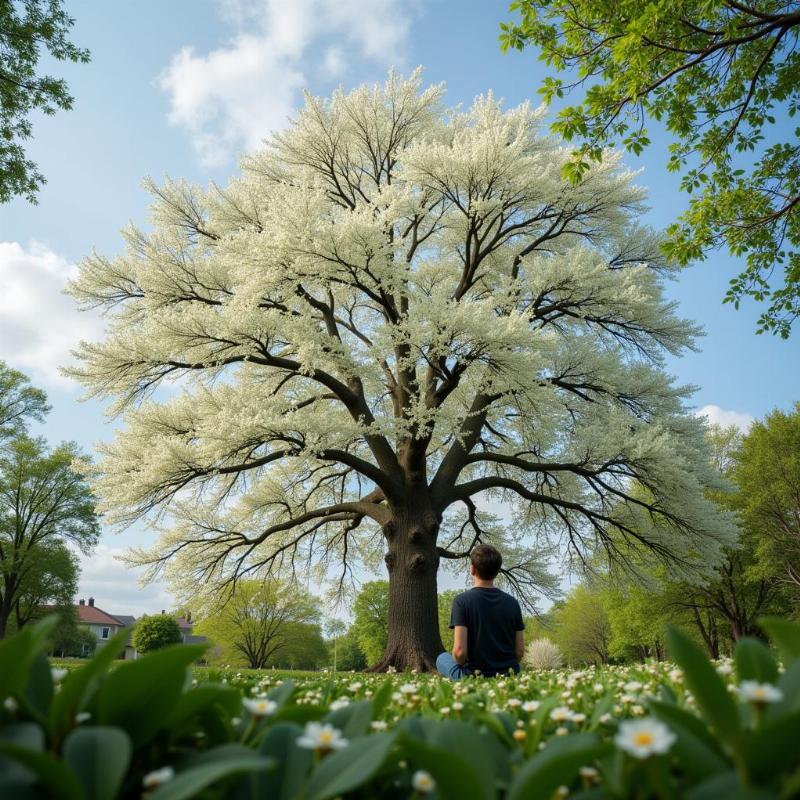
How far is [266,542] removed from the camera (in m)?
15.6

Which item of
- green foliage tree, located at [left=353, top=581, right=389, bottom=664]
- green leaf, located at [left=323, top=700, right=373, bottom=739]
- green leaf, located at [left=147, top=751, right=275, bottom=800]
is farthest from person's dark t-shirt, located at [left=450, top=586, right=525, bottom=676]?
green foliage tree, located at [left=353, top=581, right=389, bottom=664]

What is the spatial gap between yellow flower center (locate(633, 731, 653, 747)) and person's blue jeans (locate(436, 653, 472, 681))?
4834 mm

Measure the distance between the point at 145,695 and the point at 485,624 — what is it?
185 inches

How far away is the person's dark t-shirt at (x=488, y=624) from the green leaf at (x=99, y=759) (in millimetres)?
4617

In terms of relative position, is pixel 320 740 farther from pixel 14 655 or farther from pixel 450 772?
pixel 14 655

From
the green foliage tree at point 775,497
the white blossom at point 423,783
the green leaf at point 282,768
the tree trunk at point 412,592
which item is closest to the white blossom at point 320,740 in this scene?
the green leaf at point 282,768

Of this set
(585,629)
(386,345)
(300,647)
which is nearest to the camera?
(386,345)

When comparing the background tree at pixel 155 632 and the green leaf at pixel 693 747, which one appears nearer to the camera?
the green leaf at pixel 693 747

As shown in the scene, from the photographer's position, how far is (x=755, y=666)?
4.42 feet

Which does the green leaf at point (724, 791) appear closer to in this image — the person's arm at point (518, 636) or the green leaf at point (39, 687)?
the green leaf at point (39, 687)

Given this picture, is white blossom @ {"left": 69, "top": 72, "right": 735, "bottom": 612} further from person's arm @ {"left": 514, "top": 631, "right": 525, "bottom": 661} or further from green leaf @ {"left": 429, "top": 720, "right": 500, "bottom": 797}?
green leaf @ {"left": 429, "top": 720, "right": 500, "bottom": 797}

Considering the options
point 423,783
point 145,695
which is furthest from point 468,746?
point 145,695

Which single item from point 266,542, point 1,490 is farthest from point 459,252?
point 1,490

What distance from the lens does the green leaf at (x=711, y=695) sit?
103cm
